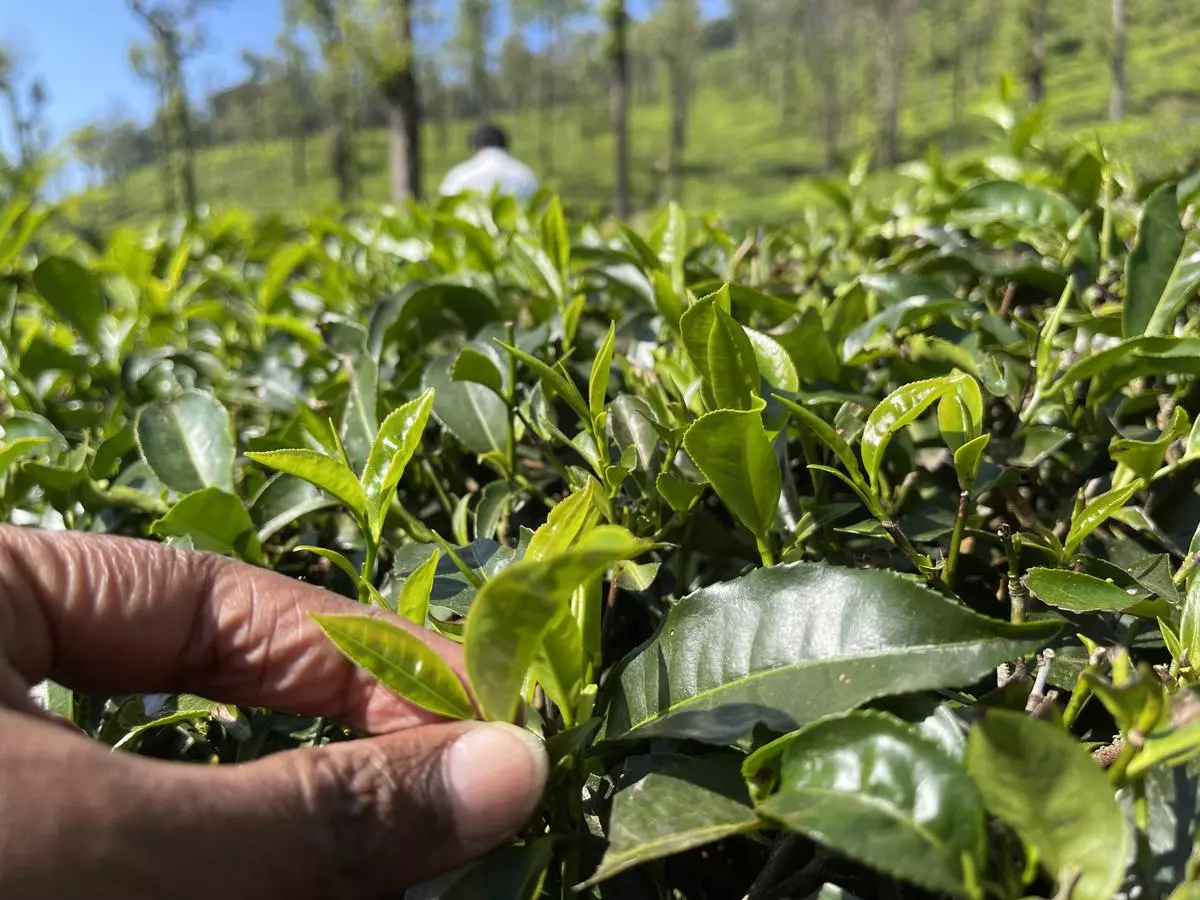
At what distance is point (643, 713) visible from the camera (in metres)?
0.64

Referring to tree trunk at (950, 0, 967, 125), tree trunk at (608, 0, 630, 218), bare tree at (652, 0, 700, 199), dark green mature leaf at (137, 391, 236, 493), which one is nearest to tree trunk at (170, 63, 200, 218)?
tree trunk at (608, 0, 630, 218)

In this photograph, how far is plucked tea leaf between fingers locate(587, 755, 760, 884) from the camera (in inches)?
20.0

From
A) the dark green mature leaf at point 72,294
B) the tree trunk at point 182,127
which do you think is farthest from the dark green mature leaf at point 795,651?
the tree trunk at point 182,127

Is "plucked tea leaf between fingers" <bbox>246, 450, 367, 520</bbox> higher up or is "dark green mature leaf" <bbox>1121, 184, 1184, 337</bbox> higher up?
"dark green mature leaf" <bbox>1121, 184, 1184, 337</bbox>

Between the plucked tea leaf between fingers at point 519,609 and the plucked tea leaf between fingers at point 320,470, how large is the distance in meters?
0.25

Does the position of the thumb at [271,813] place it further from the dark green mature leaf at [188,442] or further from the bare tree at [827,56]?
the bare tree at [827,56]

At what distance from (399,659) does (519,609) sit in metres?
0.13

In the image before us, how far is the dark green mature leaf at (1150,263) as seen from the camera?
0.93 meters

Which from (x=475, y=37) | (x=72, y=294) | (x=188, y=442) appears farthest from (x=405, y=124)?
(x=475, y=37)

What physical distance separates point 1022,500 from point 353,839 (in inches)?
27.3

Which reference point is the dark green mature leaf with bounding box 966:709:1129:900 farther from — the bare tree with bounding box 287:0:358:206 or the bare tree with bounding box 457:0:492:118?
the bare tree with bounding box 457:0:492:118

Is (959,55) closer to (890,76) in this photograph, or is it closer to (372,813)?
(890,76)

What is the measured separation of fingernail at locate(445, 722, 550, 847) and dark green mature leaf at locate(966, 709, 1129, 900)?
0.89ft

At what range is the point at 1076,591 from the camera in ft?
2.07
